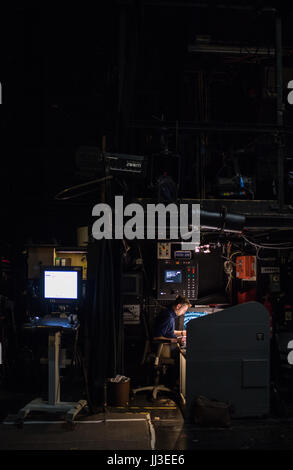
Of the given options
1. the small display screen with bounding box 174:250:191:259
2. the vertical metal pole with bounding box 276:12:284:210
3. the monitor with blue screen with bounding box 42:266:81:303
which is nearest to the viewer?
the monitor with blue screen with bounding box 42:266:81:303

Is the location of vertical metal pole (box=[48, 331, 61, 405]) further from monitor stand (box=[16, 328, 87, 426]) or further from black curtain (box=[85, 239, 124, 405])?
black curtain (box=[85, 239, 124, 405])

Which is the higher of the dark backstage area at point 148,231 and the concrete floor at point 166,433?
the dark backstage area at point 148,231

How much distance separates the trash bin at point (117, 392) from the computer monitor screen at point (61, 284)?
1451mm

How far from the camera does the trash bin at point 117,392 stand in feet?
21.0

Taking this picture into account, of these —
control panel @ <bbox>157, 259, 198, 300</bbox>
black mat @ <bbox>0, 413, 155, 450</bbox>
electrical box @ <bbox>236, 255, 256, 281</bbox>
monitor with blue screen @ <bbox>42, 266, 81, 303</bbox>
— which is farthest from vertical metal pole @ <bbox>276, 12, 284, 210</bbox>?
black mat @ <bbox>0, 413, 155, 450</bbox>

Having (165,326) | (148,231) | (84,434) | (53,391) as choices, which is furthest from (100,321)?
(148,231)

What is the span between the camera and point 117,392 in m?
6.40

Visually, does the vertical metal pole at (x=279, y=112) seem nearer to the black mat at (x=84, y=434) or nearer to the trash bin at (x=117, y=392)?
the trash bin at (x=117, y=392)

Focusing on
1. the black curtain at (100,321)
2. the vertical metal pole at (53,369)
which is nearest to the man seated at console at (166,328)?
the black curtain at (100,321)

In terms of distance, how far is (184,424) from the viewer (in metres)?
5.76

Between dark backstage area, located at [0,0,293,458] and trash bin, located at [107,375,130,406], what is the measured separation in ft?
0.05

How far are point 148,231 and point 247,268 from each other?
235 centimetres

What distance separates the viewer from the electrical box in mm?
8281
